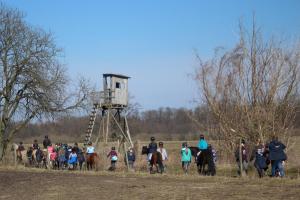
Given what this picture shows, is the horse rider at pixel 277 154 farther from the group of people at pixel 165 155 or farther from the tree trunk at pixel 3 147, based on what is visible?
the tree trunk at pixel 3 147

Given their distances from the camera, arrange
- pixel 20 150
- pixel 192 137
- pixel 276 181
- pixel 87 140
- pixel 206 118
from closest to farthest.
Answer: pixel 276 181
pixel 206 118
pixel 20 150
pixel 87 140
pixel 192 137

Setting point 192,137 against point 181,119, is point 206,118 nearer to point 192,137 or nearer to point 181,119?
point 192,137

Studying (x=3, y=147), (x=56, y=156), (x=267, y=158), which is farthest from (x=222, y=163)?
(x=3, y=147)

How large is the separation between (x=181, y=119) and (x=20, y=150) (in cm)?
7125

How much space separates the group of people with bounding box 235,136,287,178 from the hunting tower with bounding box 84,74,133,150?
1444cm

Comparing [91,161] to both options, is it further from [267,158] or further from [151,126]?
[151,126]

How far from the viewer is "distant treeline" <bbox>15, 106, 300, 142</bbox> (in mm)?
27250

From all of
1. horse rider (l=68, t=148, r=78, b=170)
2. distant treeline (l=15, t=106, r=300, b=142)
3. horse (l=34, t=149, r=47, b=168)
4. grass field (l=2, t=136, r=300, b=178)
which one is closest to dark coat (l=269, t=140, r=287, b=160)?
grass field (l=2, t=136, r=300, b=178)

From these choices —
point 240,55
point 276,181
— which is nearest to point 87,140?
point 240,55

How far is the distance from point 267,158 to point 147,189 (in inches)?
251

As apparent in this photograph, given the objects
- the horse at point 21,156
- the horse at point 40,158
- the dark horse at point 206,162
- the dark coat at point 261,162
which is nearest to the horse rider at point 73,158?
the horse at point 40,158

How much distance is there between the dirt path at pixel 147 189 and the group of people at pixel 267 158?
1.93 m

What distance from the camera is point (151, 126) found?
100938 mm

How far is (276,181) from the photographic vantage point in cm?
1658
